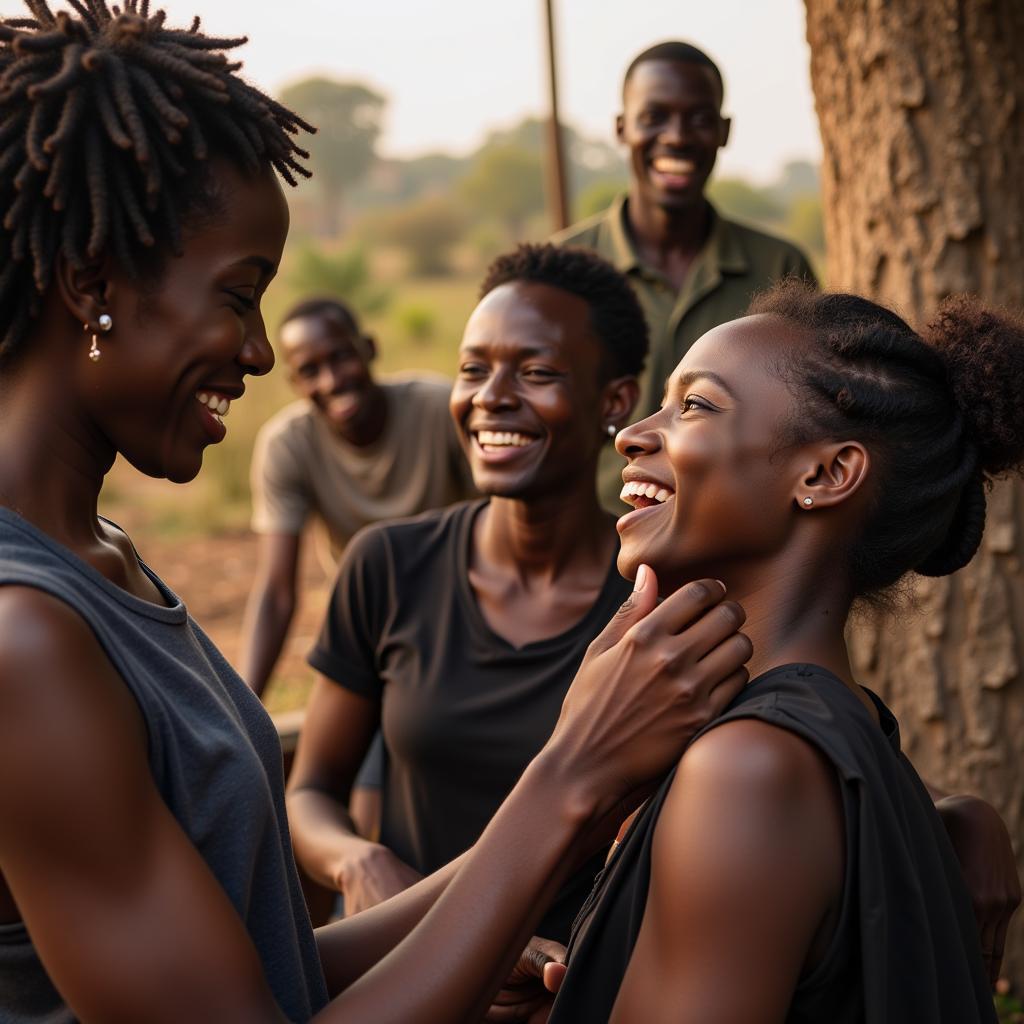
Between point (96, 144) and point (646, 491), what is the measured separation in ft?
3.18

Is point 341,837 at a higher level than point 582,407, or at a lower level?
lower

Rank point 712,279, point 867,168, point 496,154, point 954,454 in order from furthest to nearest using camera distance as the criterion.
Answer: point 496,154 < point 712,279 < point 867,168 < point 954,454

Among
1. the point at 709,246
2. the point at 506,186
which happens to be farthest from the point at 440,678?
the point at 506,186

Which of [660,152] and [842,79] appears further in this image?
[660,152]

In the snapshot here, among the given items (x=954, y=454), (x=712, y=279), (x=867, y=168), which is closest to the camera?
(x=954, y=454)

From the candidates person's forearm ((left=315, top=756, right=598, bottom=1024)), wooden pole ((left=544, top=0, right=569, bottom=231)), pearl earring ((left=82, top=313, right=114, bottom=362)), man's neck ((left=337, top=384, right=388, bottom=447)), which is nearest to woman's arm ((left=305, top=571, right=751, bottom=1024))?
person's forearm ((left=315, top=756, right=598, bottom=1024))

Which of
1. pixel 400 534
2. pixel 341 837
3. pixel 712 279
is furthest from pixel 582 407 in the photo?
pixel 712 279

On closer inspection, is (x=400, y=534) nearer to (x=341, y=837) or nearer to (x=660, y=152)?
(x=341, y=837)

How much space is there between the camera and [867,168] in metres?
4.16

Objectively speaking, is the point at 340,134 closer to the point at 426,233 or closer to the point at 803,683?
the point at 426,233

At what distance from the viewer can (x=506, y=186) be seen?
33.1 m

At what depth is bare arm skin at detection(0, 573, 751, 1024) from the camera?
139cm

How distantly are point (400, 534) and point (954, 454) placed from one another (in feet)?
4.97

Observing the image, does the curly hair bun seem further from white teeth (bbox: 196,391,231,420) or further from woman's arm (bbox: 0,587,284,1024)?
woman's arm (bbox: 0,587,284,1024)
